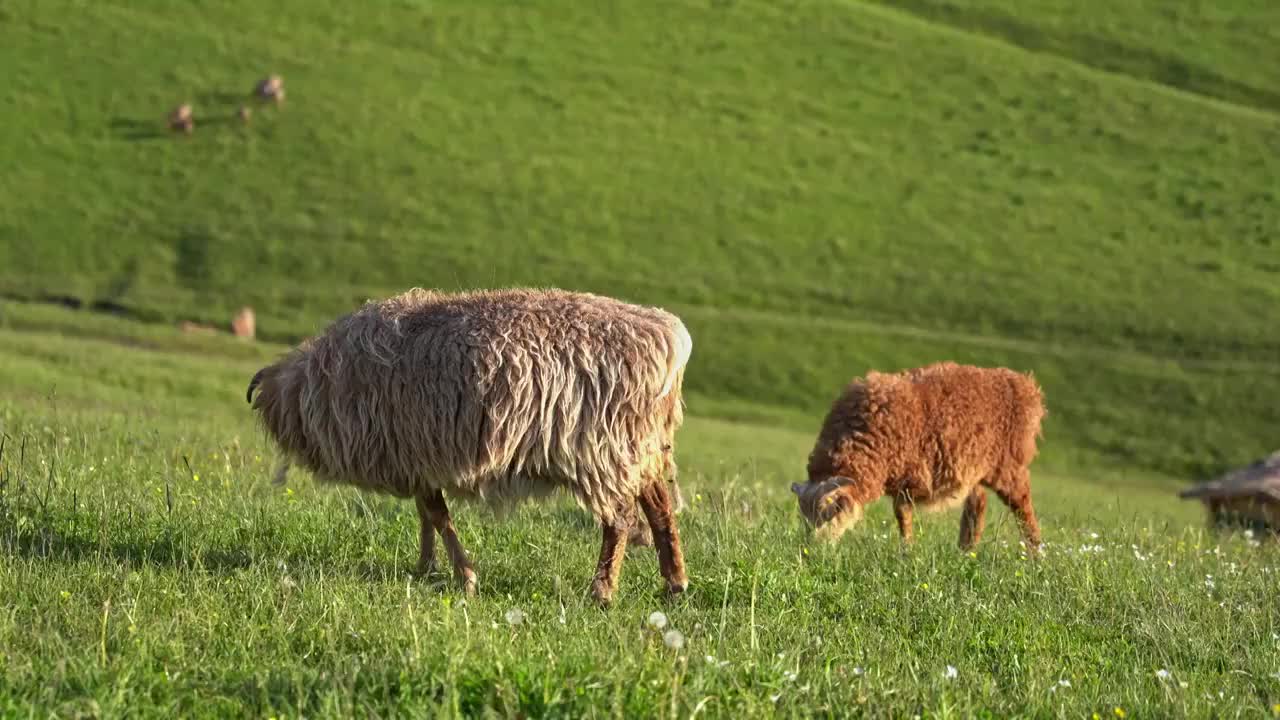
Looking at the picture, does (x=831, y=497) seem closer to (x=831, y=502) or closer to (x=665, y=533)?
(x=831, y=502)

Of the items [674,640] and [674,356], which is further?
[674,356]

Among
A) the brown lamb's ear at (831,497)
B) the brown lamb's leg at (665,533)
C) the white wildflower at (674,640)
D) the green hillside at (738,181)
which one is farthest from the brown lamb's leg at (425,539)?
the green hillside at (738,181)

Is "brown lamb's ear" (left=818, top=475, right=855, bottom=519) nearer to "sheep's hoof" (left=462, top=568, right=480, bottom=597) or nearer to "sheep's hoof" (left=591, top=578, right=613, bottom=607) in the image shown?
"sheep's hoof" (left=591, top=578, right=613, bottom=607)

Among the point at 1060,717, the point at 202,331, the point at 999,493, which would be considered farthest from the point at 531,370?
the point at 202,331

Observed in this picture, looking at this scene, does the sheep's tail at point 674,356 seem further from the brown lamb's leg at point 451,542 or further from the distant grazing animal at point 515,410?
the brown lamb's leg at point 451,542

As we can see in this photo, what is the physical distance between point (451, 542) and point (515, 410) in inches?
32.2

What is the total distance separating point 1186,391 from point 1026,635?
31660 millimetres

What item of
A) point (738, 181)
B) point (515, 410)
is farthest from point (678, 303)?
point (515, 410)

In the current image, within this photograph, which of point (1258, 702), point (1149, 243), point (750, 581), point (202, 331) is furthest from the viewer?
point (1149, 243)

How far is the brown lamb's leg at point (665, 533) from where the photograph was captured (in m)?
7.36

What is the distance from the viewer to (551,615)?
627 centimetres

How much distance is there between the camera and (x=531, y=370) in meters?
7.33

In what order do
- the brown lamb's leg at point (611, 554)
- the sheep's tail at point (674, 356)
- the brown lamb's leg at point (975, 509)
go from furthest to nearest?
the brown lamb's leg at point (975, 509), the sheep's tail at point (674, 356), the brown lamb's leg at point (611, 554)

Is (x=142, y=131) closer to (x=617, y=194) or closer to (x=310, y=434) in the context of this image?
(x=617, y=194)
